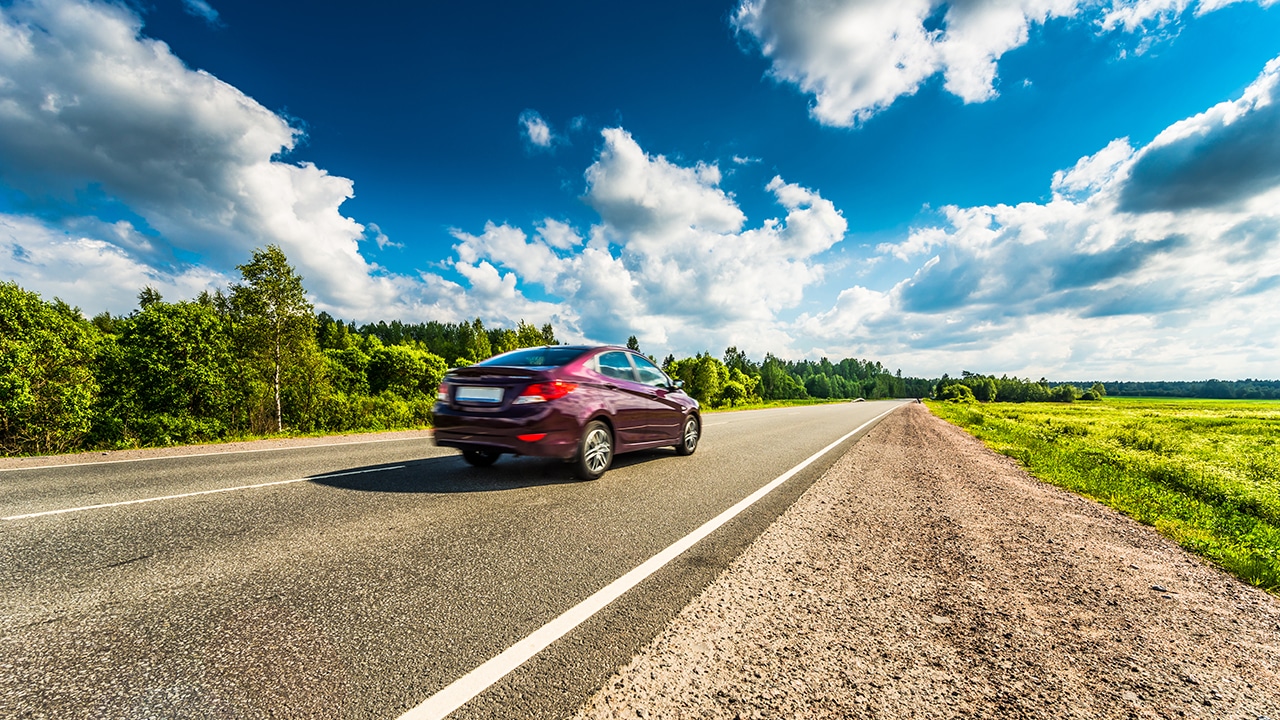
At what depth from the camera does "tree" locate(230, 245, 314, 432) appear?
14920 mm

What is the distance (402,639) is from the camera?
7.22 ft

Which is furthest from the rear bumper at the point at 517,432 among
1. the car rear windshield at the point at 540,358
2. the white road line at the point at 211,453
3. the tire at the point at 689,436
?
the white road line at the point at 211,453

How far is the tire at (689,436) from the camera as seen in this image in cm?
791

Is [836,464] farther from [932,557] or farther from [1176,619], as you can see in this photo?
[1176,619]

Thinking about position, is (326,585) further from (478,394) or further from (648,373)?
(648,373)

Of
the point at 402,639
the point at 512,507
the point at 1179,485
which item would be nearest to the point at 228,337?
the point at 512,507

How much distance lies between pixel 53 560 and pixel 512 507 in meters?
3.05

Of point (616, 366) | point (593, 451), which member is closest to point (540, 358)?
point (616, 366)

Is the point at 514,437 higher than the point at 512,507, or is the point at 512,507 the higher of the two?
the point at 514,437

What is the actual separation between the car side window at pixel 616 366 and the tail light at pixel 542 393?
2.96 ft

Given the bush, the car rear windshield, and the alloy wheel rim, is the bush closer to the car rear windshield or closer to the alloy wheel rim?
the alloy wheel rim

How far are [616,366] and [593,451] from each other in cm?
135

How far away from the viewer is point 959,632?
2.35 m

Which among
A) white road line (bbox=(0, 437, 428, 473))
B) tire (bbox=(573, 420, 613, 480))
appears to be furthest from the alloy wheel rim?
white road line (bbox=(0, 437, 428, 473))
